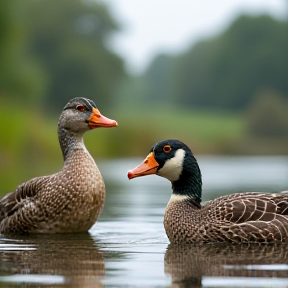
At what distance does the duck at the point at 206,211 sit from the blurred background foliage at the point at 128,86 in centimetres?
2370

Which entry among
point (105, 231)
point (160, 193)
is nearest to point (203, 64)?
point (160, 193)

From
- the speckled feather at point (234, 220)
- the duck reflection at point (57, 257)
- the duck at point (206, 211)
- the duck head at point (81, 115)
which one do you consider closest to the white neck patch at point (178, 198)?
the duck at point (206, 211)

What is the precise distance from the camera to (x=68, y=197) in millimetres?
11258

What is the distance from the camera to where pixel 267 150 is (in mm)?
59812

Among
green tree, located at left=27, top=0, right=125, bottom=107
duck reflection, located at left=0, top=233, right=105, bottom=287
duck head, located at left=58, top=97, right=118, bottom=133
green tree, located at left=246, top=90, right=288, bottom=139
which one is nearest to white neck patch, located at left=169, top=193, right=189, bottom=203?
duck reflection, located at left=0, top=233, right=105, bottom=287

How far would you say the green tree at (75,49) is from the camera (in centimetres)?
9038

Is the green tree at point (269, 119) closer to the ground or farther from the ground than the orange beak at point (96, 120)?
farther from the ground

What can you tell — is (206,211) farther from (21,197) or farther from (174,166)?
(21,197)

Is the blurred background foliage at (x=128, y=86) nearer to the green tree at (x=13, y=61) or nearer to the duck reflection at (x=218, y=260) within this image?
the green tree at (x=13, y=61)

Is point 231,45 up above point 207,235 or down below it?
above

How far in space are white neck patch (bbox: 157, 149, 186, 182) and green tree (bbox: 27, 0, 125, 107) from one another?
78.3 metres

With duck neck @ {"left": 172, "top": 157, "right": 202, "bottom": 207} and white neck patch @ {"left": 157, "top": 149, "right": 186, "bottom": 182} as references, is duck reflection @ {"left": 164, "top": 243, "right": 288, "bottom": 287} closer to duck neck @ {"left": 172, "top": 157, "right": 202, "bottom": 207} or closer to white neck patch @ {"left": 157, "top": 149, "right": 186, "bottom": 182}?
duck neck @ {"left": 172, "top": 157, "right": 202, "bottom": 207}

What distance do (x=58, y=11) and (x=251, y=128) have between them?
36.0 meters

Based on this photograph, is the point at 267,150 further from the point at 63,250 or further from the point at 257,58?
the point at 63,250
